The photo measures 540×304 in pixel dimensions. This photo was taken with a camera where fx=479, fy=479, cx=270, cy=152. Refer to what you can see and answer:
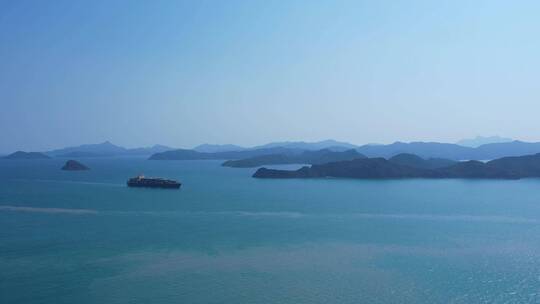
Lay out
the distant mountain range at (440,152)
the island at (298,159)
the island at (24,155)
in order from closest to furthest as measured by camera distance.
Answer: the island at (298,159) → the distant mountain range at (440,152) → the island at (24,155)

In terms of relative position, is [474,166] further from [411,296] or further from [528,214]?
[411,296]

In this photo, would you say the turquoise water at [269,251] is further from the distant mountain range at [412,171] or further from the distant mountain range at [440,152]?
the distant mountain range at [440,152]

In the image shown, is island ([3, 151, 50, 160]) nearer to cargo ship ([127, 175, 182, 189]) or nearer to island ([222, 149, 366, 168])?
island ([222, 149, 366, 168])

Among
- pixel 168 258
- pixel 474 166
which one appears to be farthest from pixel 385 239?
pixel 474 166

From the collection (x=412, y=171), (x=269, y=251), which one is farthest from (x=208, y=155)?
(x=269, y=251)

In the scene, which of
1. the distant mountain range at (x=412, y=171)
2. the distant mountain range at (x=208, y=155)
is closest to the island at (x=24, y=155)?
the distant mountain range at (x=208, y=155)

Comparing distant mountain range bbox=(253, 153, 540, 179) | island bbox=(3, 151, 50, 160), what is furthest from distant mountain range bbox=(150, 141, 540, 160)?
distant mountain range bbox=(253, 153, 540, 179)

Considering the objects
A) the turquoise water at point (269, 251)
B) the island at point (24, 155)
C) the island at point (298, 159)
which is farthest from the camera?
the island at point (24, 155)

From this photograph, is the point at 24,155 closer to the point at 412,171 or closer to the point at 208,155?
the point at 208,155
